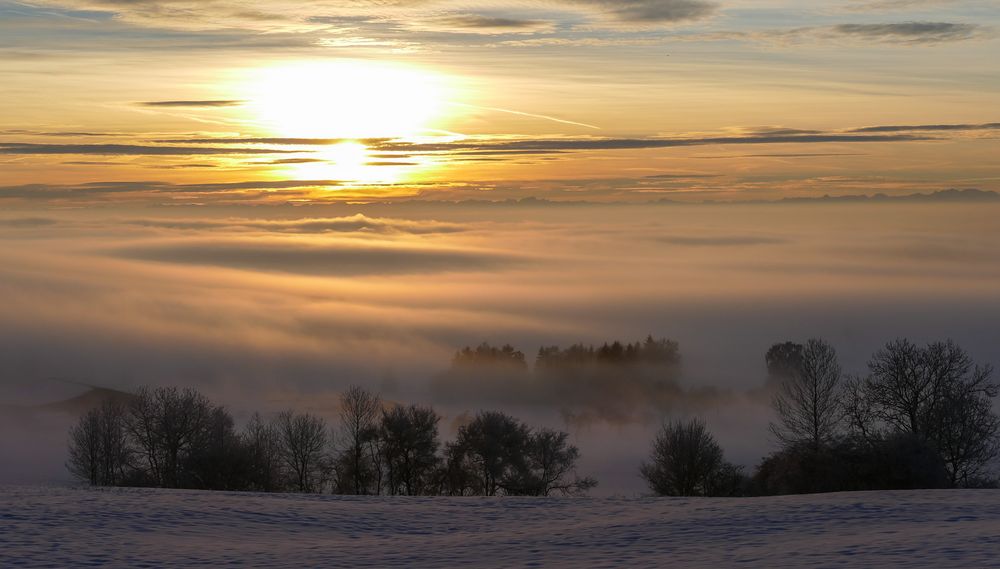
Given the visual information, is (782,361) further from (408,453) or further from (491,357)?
(408,453)

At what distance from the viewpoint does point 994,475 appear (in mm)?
43844

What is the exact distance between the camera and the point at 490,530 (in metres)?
26.0

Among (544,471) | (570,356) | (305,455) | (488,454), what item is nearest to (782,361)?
(570,356)

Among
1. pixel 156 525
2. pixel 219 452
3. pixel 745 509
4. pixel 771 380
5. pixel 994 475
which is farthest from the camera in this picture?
pixel 771 380

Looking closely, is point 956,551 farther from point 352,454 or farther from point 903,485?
point 352,454

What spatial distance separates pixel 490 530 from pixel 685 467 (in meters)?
23.7

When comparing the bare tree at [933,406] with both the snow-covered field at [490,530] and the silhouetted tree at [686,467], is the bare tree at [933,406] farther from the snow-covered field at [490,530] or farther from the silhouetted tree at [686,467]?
the snow-covered field at [490,530]

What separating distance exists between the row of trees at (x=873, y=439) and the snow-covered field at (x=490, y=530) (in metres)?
8.13

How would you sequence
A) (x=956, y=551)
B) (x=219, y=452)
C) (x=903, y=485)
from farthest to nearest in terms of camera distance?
(x=219, y=452), (x=903, y=485), (x=956, y=551)

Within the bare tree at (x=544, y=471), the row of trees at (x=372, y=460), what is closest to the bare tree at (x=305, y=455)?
the row of trees at (x=372, y=460)

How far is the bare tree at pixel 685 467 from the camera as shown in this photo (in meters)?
46.9

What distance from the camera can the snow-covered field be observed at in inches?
848

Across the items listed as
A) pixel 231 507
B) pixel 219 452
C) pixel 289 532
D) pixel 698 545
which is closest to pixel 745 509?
pixel 698 545

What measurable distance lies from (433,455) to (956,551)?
33744mm
